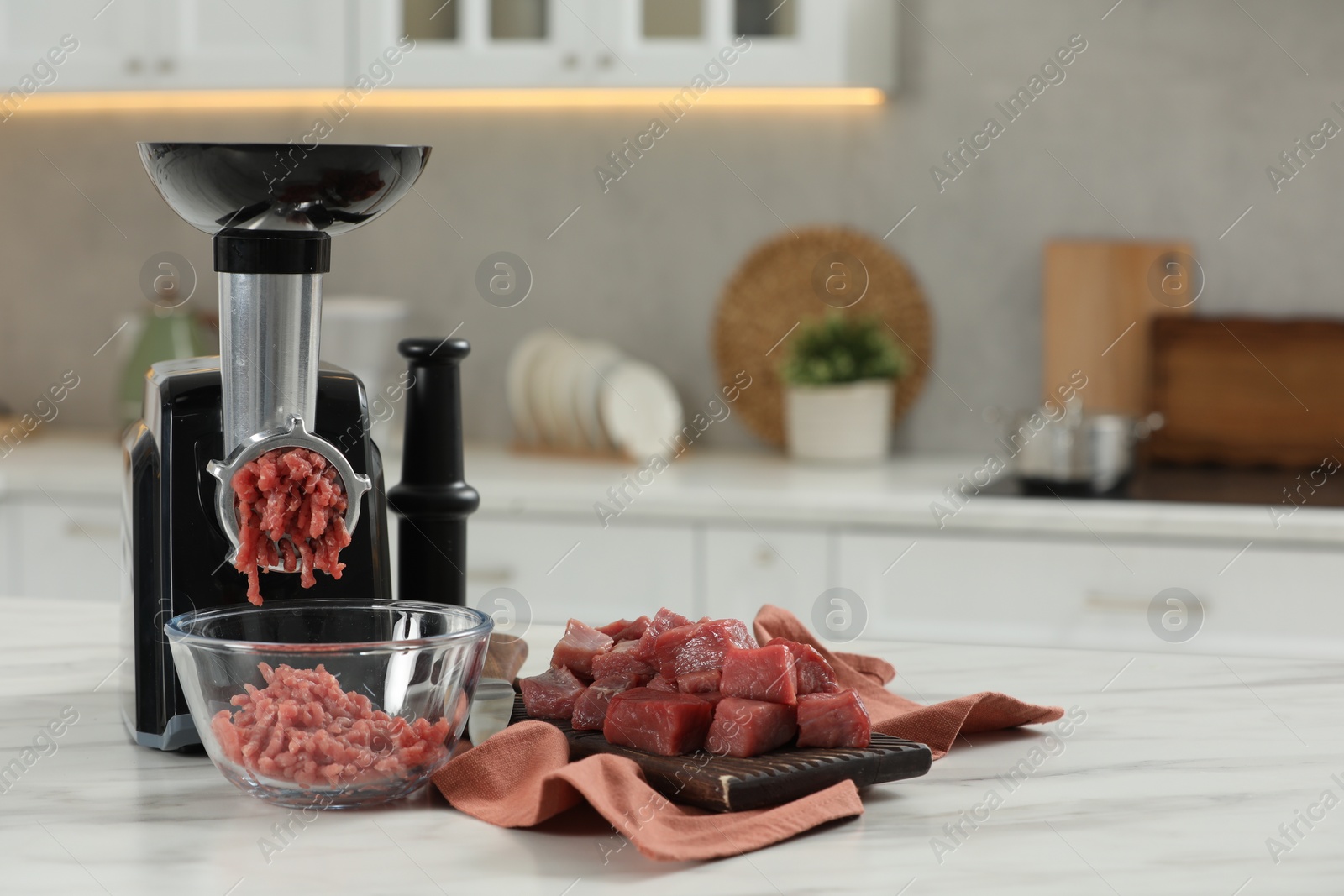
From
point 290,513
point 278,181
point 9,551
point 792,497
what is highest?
point 278,181

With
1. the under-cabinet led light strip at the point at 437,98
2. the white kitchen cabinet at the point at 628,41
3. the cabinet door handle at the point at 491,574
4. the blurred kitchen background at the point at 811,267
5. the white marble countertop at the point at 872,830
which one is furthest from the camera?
the under-cabinet led light strip at the point at 437,98

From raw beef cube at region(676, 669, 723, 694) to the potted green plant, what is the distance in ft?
5.78

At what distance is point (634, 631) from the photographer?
1.05 m

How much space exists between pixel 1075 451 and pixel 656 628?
144cm

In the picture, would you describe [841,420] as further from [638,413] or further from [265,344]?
[265,344]

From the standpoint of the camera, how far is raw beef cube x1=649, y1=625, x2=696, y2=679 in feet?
3.18

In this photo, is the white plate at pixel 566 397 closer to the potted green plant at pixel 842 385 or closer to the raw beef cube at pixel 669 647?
the potted green plant at pixel 842 385

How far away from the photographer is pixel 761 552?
2295 millimetres

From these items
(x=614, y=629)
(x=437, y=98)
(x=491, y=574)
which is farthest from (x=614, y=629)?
(x=437, y=98)

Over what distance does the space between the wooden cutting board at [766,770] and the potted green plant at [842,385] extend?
5.84 ft

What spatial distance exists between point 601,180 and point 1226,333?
1241 millimetres

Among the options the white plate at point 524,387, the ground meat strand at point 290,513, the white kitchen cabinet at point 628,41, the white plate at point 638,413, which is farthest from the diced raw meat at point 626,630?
the white plate at point 524,387

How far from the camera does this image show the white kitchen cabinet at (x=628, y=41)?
98.7 inches

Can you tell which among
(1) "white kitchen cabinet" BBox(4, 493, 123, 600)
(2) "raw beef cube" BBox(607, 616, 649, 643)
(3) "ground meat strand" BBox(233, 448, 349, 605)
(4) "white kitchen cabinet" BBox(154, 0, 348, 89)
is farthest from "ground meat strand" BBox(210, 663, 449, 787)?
(4) "white kitchen cabinet" BBox(154, 0, 348, 89)
